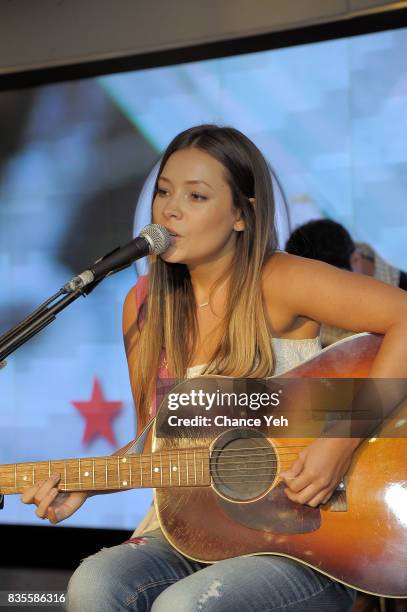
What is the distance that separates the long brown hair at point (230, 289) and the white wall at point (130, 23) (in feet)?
4.58

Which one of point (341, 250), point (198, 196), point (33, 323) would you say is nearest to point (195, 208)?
point (198, 196)

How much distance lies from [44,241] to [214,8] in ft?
3.82

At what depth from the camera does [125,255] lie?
1496 millimetres

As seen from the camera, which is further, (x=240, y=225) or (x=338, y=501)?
(x=240, y=225)

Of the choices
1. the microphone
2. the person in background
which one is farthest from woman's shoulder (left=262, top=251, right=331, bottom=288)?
the person in background

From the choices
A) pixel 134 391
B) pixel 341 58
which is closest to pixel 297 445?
pixel 134 391

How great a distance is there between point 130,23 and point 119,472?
88.7 inches

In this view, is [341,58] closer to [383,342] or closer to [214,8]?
[214,8]

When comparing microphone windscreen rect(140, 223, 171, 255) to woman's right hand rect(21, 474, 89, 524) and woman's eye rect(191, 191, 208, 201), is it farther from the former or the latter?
woman's right hand rect(21, 474, 89, 524)

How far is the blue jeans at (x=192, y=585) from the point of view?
145 cm

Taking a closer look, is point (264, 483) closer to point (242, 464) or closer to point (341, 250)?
point (242, 464)

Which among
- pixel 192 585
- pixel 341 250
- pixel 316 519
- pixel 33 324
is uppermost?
pixel 341 250

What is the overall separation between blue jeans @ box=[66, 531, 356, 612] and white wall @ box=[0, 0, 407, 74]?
2.13m

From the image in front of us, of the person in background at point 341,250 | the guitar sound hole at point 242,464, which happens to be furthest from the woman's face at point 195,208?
the person in background at point 341,250
